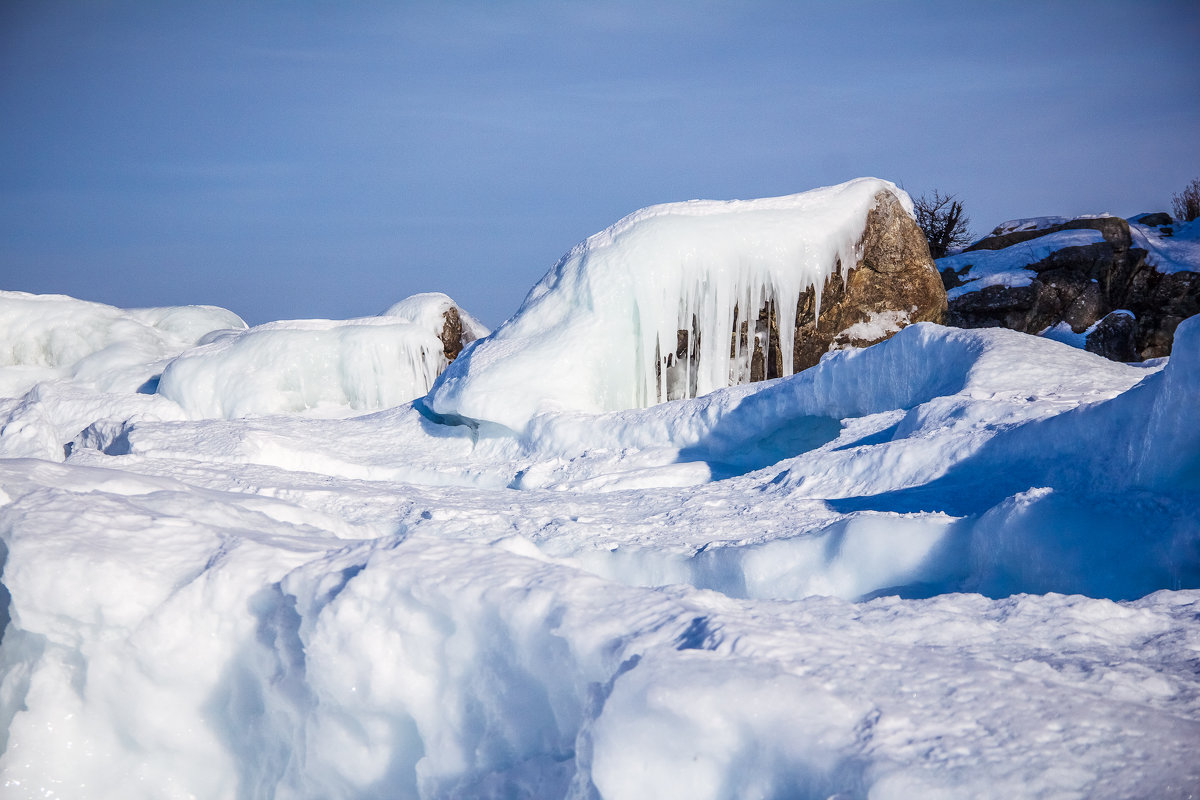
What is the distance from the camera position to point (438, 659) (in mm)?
2219

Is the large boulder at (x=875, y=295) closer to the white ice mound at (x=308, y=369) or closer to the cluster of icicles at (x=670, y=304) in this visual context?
the cluster of icicles at (x=670, y=304)

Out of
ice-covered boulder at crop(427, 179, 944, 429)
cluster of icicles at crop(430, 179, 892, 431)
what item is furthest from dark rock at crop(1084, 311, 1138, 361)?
cluster of icicles at crop(430, 179, 892, 431)

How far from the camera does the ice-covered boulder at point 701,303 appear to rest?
8102 millimetres

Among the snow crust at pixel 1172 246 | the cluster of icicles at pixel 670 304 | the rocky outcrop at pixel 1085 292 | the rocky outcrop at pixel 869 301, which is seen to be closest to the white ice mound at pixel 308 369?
the cluster of icicles at pixel 670 304

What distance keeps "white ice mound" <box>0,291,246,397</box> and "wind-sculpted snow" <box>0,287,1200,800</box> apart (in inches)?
388

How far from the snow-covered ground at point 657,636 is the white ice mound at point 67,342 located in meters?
10.2

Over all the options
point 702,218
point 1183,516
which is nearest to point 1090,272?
point 702,218

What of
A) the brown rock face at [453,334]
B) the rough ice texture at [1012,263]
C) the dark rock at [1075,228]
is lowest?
the brown rock face at [453,334]

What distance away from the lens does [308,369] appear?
10.9 m

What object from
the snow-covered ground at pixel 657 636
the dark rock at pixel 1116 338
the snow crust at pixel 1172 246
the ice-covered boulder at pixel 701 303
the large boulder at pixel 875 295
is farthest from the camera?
the snow crust at pixel 1172 246

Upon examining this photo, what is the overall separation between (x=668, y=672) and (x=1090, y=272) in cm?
1357

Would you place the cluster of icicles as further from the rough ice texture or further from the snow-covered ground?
the rough ice texture

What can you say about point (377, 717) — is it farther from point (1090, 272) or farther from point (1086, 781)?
point (1090, 272)

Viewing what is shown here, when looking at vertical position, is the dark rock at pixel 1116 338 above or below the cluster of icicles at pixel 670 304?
below
